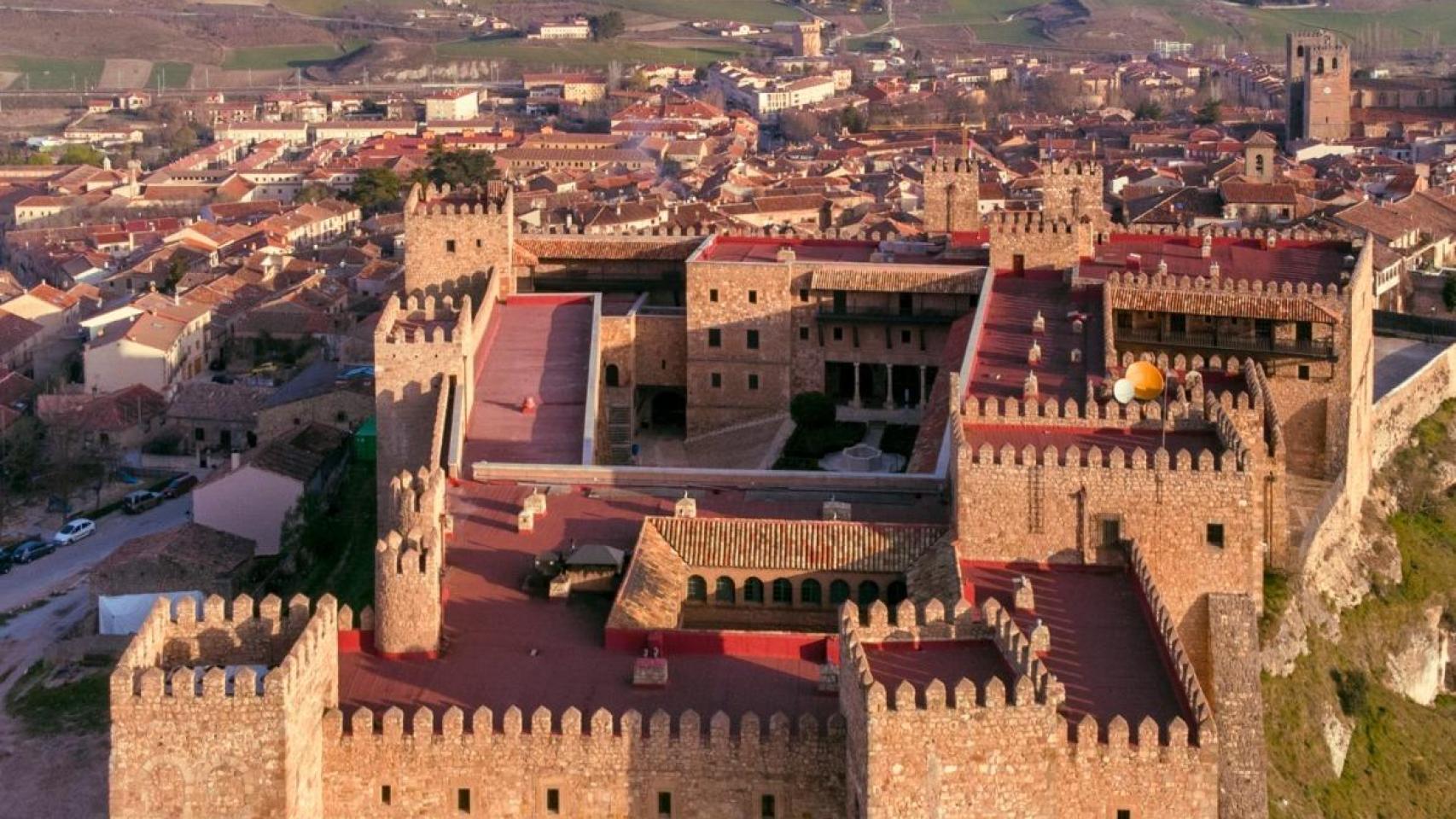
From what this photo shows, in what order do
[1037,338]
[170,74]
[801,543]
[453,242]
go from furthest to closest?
[170,74] < [453,242] < [1037,338] < [801,543]

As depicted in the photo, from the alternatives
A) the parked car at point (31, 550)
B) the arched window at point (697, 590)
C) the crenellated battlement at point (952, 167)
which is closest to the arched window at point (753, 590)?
the arched window at point (697, 590)

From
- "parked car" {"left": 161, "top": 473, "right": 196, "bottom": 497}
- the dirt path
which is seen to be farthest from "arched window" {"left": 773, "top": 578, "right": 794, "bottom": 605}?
"parked car" {"left": 161, "top": 473, "right": 196, "bottom": 497}

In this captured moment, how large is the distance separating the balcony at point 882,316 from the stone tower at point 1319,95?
225 feet

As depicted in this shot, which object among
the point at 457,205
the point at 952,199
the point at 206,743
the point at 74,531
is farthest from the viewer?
the point at 952,199

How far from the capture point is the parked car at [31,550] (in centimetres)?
4484

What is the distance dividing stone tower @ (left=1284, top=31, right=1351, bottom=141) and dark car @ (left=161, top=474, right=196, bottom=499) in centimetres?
6872

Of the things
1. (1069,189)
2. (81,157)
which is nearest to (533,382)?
(1069,189)

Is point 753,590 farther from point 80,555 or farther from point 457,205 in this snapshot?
point 80,555

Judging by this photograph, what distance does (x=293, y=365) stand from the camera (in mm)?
58281

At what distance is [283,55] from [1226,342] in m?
154

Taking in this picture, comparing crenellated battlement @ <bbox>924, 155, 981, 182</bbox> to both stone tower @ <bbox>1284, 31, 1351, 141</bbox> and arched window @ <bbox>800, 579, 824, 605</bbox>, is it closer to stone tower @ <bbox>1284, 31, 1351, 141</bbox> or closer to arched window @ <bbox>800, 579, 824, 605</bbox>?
arched window @ <bbox>800, 579, 824, 605</bbox>

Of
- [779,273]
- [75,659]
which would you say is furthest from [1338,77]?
[75,659]

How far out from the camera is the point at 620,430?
4116 centimetres

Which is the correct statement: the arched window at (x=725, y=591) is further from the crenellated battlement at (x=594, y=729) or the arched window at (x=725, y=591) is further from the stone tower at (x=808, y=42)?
the stone tower at (x=808, y=42)
